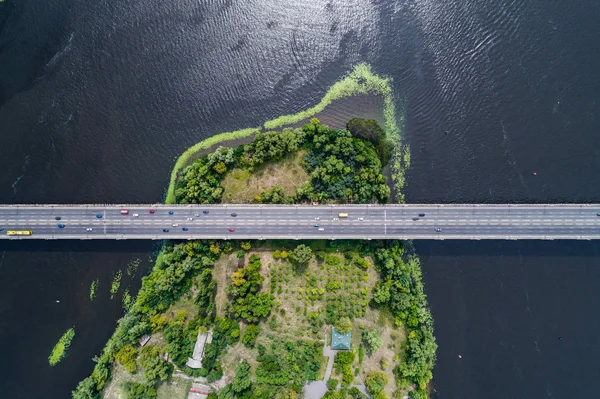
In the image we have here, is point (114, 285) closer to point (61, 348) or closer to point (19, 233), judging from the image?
point (61, 348)

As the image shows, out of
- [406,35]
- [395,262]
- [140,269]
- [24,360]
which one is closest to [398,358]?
[395,262]

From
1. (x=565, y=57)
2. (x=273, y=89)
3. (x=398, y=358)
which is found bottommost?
(x=398, y=358)

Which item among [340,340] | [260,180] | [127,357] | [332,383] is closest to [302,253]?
[260,180]

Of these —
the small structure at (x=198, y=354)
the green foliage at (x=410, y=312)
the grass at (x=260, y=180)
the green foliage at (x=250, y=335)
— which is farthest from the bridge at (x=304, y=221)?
the small structure at (x=198, y=354)

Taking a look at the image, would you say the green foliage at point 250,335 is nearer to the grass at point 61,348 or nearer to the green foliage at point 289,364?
the green foliage at point 289,364

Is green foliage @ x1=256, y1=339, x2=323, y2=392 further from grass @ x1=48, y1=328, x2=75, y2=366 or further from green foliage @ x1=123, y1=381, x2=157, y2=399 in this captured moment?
grass @ x1=48, y1=328, x2=75, y2=366

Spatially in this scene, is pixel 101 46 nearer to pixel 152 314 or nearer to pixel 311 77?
pixel 311 77
